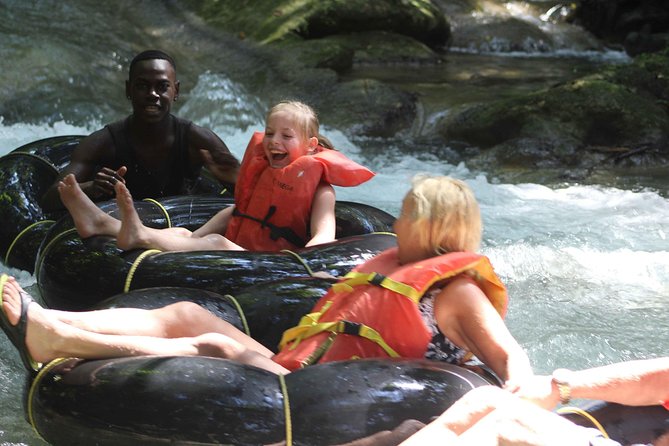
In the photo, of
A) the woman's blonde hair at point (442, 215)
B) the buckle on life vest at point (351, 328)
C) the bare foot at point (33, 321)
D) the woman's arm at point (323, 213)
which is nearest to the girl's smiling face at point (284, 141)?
the woman's arm at point (323, 213)

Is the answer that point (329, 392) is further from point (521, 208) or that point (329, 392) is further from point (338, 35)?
point (338, 35)

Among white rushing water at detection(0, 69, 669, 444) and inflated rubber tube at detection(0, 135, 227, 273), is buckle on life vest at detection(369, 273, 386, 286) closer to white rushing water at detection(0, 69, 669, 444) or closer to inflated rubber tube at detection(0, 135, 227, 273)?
white rushing water at detection(0, 69, 669, 444)

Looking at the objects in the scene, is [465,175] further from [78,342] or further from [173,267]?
[78,342]

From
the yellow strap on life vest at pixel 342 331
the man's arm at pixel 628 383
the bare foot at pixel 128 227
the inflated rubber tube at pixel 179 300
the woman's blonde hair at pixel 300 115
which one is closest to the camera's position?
the man's arm at pixel 628 383

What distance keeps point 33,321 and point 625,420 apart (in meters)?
1.81

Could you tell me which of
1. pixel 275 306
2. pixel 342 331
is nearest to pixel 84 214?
pixel 275 306

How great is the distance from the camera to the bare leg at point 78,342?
9.41 ft

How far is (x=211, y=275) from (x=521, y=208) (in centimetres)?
339

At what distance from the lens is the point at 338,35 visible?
11.9 metres

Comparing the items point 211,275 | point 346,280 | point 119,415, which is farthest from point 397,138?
point 119,415

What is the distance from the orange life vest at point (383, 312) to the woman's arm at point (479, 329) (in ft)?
0.19

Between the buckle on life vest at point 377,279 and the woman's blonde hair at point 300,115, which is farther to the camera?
the woman's blonde hair at point 300,115

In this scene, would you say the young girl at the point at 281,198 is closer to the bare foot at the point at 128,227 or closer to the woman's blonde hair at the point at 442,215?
the bare foot at the point at 128,227

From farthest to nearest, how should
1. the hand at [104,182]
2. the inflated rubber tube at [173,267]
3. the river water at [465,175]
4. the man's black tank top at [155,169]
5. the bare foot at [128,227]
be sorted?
the man's black tank top at [155,169] → the hand at [104,182] → the river water at [465,175] → the bare foot at [128,227] → the inflated rubber tube at [173,267]
